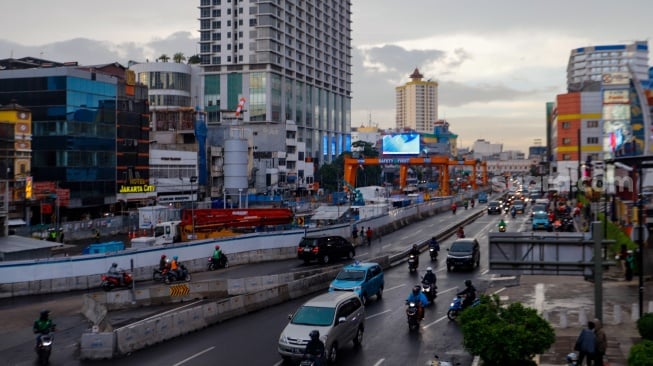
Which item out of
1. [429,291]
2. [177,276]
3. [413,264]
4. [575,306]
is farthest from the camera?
[413,264]

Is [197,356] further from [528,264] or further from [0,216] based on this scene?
[0,216]

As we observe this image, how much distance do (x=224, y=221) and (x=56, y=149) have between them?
1192 inches

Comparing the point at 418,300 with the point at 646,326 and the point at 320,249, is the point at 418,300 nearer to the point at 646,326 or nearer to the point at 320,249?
the point at 646,326

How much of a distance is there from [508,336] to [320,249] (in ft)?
80.4

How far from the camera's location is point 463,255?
35562mm

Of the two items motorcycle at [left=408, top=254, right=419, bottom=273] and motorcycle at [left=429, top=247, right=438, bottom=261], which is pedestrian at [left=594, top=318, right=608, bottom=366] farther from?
motorcycle at [left=429, top=247, right=438, bottom=261]

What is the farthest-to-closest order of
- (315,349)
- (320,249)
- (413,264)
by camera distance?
(320,249), (413,264), (315,349)

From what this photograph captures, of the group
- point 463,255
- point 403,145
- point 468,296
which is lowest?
point 463,255

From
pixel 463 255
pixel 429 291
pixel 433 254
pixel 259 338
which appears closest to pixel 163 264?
pixel 259 338

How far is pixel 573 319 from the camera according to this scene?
22078 mm

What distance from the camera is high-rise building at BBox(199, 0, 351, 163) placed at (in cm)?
13512

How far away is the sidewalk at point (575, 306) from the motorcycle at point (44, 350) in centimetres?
1347

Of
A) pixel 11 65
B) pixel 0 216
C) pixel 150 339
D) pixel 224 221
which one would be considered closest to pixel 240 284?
pixel 150 339

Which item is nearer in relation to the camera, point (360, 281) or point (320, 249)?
point (360, 281)
